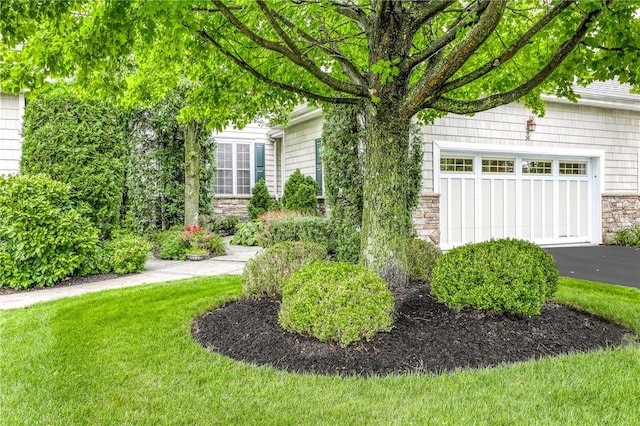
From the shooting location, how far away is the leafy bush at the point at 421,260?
17.9 feet

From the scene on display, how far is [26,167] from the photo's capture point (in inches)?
282

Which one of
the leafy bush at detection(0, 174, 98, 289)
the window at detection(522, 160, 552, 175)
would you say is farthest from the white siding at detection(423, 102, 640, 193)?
the leafy bush at detection(0, 174, 98, 289)

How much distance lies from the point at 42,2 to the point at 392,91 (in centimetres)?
304

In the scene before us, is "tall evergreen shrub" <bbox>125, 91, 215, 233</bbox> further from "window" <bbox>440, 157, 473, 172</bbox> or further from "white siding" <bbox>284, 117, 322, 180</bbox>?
"window" <bbox>440, 157, 473, 172</bbox>

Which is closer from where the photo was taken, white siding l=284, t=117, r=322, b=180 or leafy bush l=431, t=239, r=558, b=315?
leafy bush l=431, t=239, r=558, b=315

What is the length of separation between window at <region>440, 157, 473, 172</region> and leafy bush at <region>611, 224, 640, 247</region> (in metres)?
4.83

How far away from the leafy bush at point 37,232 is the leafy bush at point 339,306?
15.6 ft

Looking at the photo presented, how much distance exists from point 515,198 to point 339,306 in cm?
913

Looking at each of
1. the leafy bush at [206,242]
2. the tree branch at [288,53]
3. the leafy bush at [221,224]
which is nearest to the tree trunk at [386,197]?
the tree branch at [288,53]

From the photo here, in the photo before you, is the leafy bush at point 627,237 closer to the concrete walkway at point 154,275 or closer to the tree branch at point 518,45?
the concrete walkway at point 154,275

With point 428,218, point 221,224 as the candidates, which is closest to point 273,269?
point 428,218

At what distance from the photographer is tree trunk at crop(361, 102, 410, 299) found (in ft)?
14.6

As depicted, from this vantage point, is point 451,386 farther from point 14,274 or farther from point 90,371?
point 14,274

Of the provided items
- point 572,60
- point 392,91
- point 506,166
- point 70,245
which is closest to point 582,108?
point 506,166
